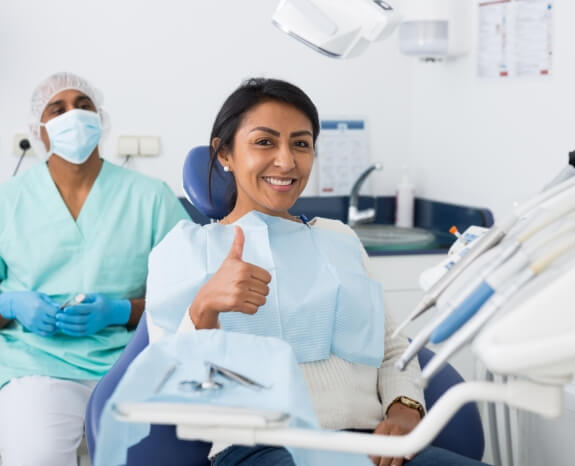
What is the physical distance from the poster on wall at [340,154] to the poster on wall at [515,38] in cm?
54

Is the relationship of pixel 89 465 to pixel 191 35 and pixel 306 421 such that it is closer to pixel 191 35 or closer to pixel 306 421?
pixel 306 421

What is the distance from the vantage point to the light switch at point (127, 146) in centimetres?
254

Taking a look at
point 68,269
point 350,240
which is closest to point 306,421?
point 350,240

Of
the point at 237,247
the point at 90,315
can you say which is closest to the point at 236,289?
the point at 237,247

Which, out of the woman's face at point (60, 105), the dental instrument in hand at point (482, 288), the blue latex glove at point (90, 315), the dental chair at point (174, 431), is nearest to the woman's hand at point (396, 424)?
the dental chair at point (174, 431)

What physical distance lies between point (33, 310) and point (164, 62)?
3.63ft

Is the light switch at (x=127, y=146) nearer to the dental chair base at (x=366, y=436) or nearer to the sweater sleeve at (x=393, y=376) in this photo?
the sweater sleeve at (x=393, y=376)

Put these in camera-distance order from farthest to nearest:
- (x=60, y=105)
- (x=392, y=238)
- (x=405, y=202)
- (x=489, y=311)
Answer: (x=405, y=202), (x=392, y=238), (x=60, y=105), (x=489, y=311)

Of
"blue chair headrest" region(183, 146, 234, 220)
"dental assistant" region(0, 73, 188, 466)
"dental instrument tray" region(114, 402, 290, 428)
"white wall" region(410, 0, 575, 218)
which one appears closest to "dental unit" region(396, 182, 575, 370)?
"dental instrument tray" region(114, 402, 290, 428)

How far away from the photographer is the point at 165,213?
2053mm

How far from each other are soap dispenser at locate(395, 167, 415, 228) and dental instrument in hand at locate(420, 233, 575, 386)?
1.99 m

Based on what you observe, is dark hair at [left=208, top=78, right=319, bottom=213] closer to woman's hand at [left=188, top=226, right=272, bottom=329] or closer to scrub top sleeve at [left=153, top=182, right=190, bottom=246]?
woman's hand at [left=188, top=226, right=272, bottom=329]

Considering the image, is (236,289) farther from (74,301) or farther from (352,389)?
(74,301)

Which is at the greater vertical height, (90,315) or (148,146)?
(148,146)
